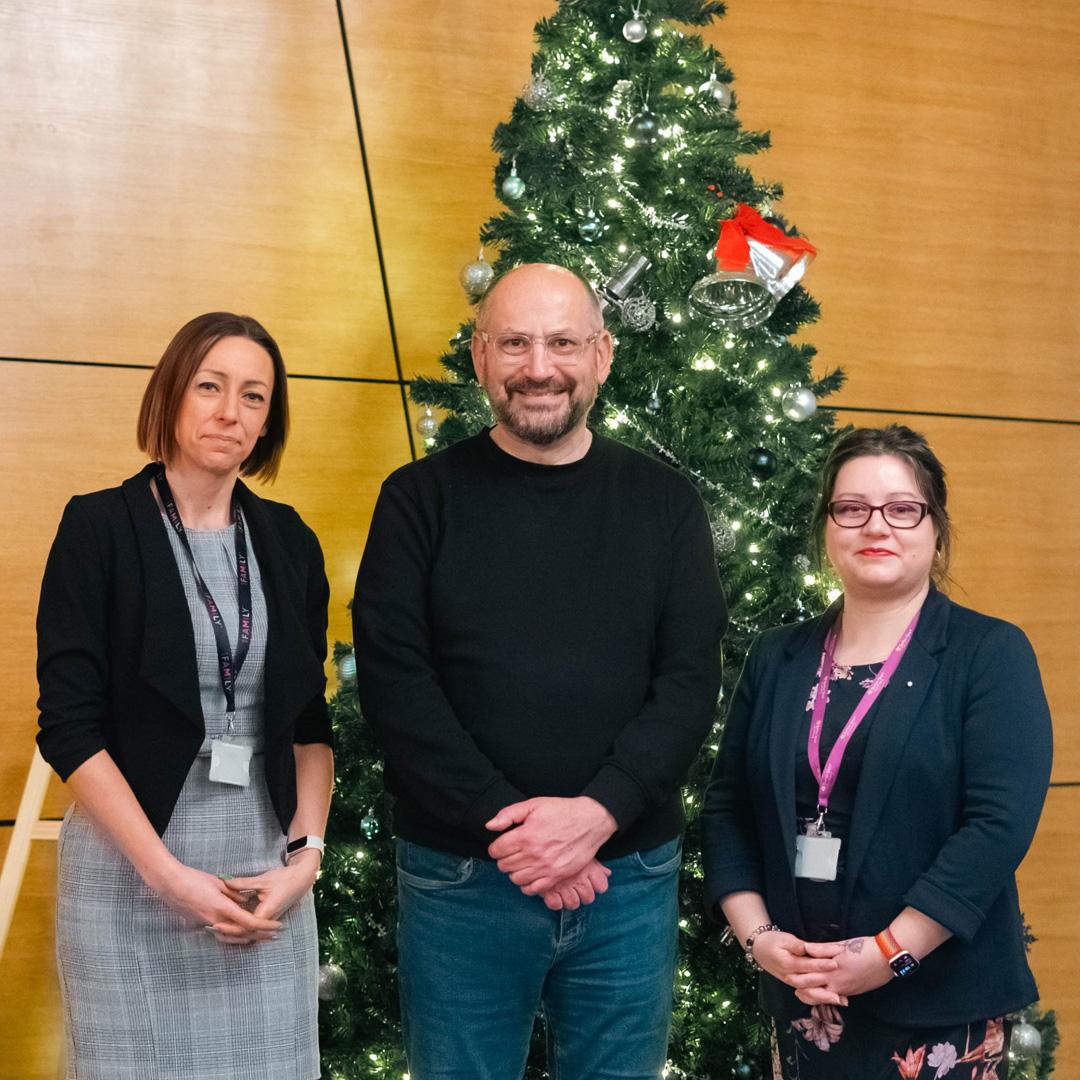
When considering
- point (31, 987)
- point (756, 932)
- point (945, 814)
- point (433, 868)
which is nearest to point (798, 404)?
point (945, 814)

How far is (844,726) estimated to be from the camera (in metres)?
1.96

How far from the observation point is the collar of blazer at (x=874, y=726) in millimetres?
1893

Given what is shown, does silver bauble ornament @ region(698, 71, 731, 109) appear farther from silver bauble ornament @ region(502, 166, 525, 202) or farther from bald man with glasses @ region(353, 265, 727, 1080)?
bald man with glasses @ region(353, 265, 727, 1080)

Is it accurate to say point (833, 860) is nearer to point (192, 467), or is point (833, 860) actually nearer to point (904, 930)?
point (904, 930)

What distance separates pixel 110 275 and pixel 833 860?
232 centimetres

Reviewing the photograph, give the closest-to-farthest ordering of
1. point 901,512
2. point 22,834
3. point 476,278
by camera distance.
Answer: point 901,512
point 476,278
point 22,834

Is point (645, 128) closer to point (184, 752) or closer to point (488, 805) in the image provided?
point (488, 805)

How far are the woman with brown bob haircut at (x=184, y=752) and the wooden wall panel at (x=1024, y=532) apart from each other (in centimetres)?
242

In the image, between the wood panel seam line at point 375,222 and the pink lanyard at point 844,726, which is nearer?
the pink lanyard at point 844,726

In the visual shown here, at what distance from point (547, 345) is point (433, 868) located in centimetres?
84

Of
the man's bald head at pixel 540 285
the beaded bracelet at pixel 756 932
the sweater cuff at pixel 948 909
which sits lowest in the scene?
the beaded bracelet at pixel 756 932

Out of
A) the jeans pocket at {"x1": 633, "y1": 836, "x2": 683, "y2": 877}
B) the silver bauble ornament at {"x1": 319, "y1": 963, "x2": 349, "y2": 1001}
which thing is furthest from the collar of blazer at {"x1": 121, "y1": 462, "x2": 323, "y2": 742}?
the silver bauble ornament at {"x1": 319, "y1": 963, "x2": 349, "y2": 1001}

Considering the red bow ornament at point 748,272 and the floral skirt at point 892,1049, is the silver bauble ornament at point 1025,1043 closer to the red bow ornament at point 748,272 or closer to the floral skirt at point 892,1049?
the floral skirt at point 892,1049

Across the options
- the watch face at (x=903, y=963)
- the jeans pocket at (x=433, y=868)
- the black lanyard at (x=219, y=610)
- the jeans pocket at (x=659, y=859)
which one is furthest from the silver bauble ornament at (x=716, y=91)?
the watch face at (x=903, y=963)
